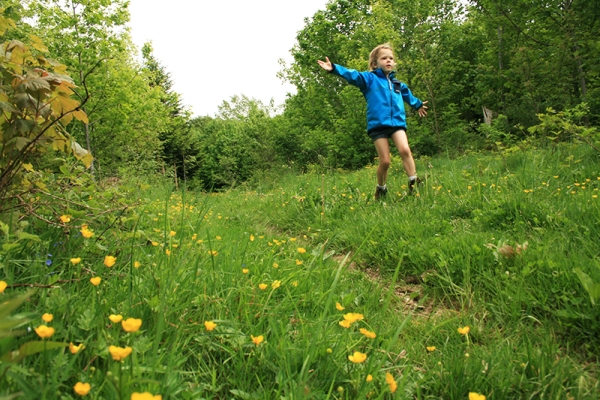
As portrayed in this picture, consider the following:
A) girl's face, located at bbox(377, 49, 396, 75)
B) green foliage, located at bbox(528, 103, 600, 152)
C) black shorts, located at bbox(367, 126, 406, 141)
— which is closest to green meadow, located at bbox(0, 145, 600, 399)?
green foliage, located at bbox(528, 103, 600, 152)

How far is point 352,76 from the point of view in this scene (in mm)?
4352

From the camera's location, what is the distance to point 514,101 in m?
12.0

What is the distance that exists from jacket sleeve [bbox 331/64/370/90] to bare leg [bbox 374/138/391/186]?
0.82 m

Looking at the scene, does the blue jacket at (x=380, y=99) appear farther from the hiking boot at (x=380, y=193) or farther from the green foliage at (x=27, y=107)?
the green foliage at (x=27, y=107)

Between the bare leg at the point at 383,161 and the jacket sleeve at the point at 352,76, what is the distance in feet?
2.68

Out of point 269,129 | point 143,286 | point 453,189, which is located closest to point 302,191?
point 453,189

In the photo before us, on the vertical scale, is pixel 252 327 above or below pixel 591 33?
below

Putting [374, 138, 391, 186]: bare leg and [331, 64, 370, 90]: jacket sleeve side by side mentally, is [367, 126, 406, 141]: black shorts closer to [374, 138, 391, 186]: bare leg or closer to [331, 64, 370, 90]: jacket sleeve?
[374, 138, 391, 186]: bare leg

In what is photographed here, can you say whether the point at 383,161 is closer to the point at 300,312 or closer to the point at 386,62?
the point at 386,62

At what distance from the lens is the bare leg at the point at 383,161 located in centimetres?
423

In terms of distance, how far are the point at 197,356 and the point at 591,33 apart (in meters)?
10.3

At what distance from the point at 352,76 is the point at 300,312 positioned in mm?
3628

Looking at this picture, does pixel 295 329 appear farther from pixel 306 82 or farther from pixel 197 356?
pixel 306 82

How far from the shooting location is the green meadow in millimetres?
927
